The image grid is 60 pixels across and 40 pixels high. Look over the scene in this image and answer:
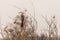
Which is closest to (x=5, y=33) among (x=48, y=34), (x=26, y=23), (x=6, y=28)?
(x=6, y=28)

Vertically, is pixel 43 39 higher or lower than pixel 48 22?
lower

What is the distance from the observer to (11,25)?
2945mm

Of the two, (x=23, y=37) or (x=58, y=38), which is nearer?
(x=23, y=37)

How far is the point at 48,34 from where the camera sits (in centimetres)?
289

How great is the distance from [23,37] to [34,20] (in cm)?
24

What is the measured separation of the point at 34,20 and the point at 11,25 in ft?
0.90

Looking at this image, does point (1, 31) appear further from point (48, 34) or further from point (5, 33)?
point (48, 34)

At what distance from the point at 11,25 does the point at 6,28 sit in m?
0.07

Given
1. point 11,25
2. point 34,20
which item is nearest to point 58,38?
point 34,20

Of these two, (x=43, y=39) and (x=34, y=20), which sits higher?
(x=34, y=20)

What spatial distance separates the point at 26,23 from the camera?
2924 mm

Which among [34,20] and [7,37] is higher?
[34,20]

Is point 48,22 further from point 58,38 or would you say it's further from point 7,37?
point 7,37

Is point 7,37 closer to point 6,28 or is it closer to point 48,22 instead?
point 6,28
